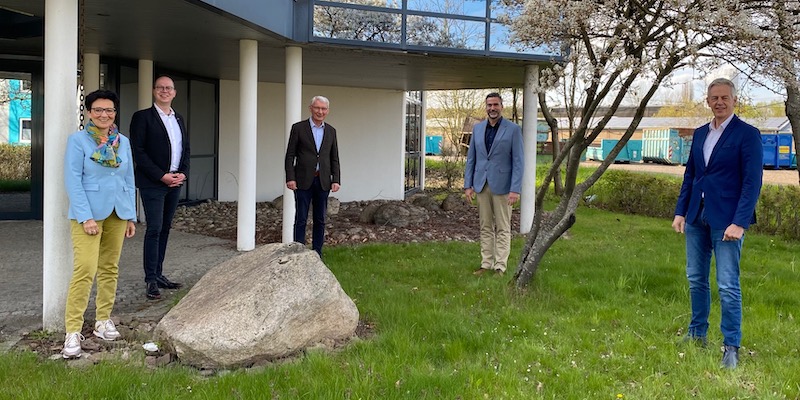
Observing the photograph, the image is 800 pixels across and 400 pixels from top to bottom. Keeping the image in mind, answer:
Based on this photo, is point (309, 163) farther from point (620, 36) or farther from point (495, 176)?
point (620, 36)

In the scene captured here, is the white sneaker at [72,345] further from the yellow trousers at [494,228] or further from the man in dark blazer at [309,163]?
the yellow trousers at [494,228]

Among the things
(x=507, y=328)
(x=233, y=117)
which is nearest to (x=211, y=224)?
(x=233, y=117)

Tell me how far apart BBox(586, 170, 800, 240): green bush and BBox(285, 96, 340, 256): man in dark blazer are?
8.18 metres

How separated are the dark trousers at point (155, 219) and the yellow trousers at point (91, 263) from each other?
110 cm

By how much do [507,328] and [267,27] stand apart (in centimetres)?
474

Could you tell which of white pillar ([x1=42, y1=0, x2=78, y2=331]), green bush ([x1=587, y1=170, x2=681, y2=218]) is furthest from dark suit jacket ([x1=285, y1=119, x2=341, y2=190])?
green bush ([x1=587, y1=170, x2=681, y2=218])

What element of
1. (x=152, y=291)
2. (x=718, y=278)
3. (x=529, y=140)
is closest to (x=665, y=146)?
(x=529, y=140)

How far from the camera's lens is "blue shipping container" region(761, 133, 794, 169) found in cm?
3803

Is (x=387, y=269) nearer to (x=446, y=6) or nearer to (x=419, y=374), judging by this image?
(x=419, y=374)

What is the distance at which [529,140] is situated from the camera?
10820mm

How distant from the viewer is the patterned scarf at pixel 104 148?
441 cm

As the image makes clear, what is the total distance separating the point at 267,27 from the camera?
26.0 ft

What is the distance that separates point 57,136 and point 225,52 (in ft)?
18.5

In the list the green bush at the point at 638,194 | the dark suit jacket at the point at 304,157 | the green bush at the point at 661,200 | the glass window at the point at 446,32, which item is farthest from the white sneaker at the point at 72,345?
the green bush at the point at 638,194
